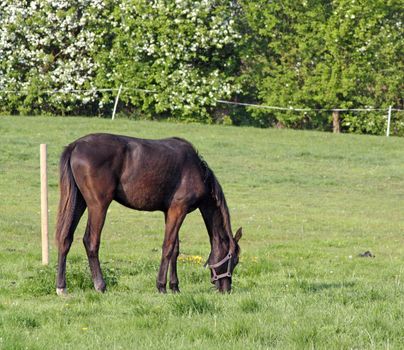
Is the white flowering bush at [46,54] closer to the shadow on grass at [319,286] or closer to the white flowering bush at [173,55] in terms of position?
the white flowering bush at [173,55]

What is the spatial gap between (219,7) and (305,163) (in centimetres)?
1020

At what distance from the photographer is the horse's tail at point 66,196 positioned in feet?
35.9

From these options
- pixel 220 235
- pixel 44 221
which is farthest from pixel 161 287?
pixel 44 221

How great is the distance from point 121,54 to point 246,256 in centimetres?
2448

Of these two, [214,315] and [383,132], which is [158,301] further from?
[383,132]

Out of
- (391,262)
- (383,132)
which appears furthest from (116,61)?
(391,262)

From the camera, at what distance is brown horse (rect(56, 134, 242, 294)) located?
10.9 meters

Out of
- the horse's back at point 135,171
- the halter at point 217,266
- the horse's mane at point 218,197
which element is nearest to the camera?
the horse's back at point 135,171

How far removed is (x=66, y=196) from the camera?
36.2 feet

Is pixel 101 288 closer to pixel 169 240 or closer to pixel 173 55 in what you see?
→ pixel 169 240

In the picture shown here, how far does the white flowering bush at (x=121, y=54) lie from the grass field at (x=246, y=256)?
2.99m

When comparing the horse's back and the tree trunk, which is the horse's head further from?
the tree trunk

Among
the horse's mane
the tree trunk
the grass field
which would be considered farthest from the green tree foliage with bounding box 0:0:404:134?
the horse's mane

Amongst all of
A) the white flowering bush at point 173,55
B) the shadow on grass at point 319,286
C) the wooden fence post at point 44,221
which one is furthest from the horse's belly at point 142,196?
the white flowering bush at point 173,55
